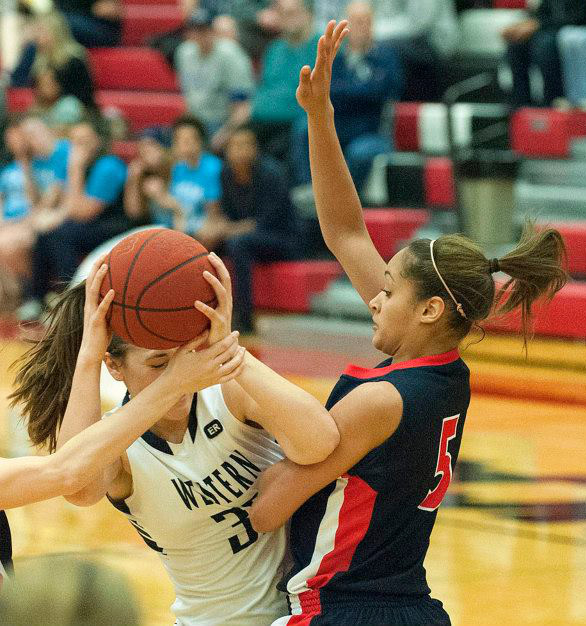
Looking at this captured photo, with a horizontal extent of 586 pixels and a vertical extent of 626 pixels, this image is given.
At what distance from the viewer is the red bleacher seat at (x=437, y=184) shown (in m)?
10.6

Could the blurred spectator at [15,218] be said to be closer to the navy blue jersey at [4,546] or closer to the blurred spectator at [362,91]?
the blurred spectator at [362,91]

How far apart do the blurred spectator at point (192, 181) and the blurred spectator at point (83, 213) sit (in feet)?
2.02

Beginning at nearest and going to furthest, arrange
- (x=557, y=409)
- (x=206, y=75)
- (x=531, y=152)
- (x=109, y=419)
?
(x=109, y=419) < (x=557, y=409) < (x=531, y=152) < (x=206, y=75)

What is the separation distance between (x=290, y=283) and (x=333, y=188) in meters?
7.26

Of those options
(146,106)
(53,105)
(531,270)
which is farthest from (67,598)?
(146,106)

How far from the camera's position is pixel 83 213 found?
11148 millimetres

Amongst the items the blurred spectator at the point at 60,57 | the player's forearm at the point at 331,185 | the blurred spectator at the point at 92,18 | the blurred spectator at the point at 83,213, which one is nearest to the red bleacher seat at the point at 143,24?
the blurred spectator at the point at 92,18

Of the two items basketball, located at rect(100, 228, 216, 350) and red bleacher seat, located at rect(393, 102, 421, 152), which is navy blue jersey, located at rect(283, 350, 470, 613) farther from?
red bleacher seat, located at rect(393, 102, 421, 152)

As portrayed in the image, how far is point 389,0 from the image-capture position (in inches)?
440

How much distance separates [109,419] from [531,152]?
8611 millimetres

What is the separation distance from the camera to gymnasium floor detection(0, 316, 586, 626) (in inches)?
176

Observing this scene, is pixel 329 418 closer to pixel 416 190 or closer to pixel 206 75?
pixel 416 190

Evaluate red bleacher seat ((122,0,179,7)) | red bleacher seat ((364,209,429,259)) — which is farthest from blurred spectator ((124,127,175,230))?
red bleacher seat ((122,0,179,7))

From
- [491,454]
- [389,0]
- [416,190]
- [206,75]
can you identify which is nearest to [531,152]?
[416,190]
